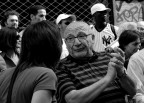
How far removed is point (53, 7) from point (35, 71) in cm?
494

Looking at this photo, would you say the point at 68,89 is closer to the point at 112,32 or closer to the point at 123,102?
the point at 123,102

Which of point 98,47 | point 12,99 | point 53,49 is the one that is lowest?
point 98,47

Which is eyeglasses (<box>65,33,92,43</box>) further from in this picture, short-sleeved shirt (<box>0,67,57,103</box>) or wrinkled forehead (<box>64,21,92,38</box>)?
short-sleeved shirt (<box>0,67,57,103</box>)

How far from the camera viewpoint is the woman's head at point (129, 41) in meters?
4.32

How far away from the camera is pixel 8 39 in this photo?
3873 millimetres

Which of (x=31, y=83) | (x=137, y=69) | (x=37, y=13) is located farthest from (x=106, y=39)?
(x=31, y=83)

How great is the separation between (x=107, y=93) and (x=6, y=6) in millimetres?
4142

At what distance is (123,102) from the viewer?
8.97 ft

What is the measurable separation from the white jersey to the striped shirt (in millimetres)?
2014

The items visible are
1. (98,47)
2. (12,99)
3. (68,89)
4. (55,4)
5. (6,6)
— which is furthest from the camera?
(55,4)

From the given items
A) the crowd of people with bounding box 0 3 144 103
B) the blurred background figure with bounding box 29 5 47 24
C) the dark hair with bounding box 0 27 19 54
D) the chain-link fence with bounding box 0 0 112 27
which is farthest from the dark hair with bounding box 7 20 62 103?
the chain-link fence with bounding box 0 0 112 27

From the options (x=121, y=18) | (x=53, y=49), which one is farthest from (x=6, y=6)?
(x=53, y=49)

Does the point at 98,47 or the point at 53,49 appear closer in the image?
the point at 53,49

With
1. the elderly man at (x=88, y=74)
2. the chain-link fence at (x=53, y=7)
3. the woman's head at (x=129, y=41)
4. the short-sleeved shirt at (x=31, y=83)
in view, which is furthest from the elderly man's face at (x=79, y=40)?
the chain-link fence at (x=53, y=7)
